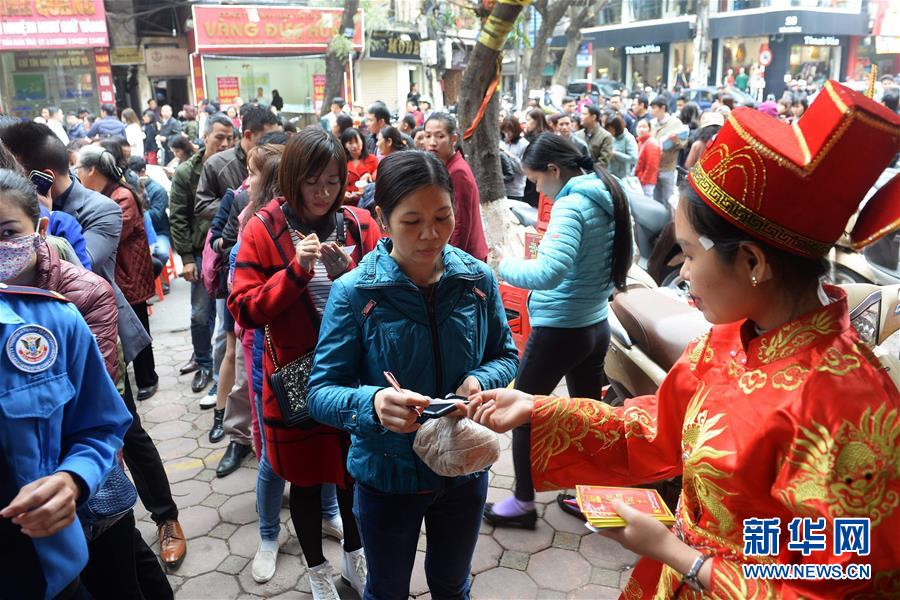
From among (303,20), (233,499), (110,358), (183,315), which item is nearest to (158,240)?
(183,315)

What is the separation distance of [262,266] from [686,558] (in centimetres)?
181

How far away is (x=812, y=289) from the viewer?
1.30 meters

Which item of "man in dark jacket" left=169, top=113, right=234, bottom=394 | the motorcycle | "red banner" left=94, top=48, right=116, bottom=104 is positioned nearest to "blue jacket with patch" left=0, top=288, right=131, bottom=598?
"man in dark jacket" left=169, top=113, right=234, bottom=394

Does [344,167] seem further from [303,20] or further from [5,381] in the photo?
[303,20]

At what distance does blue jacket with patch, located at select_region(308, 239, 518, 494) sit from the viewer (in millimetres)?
1916

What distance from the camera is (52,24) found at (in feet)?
56.9

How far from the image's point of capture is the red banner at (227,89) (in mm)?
20266

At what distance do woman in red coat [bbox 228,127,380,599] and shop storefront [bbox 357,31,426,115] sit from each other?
23.4 m

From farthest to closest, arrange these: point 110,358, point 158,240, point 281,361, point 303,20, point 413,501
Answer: point 303,20 < point 158,240 < point 281,361 < point 110,358 < point 413,501

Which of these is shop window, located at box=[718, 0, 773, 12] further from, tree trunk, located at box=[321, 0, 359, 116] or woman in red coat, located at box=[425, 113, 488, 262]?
woman in red coat, located at box=[425, 113, 488, 262]

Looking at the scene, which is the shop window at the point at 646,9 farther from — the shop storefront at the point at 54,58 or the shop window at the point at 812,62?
the shop storefront at the point at 54,58

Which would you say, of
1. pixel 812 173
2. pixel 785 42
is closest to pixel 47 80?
pixel 812 173

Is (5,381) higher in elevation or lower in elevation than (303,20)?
lower

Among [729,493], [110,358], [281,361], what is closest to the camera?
[729,493]
